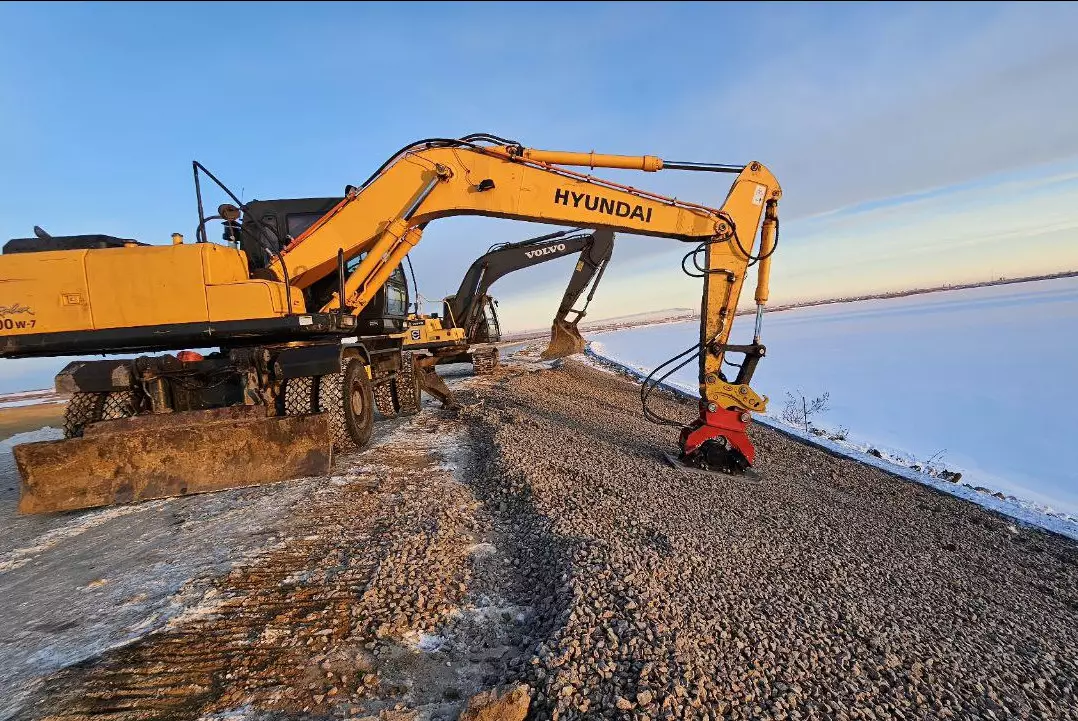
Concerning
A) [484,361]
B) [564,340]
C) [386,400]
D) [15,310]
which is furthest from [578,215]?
[484,361]

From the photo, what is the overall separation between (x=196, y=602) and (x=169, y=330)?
2.87m

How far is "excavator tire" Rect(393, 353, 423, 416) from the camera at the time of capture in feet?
30.0

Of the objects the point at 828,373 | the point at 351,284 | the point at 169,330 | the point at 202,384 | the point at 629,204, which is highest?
the point at 629,204

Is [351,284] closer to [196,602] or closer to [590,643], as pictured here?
[196,602]

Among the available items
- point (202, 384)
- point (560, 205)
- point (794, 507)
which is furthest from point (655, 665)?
point (202, 384)

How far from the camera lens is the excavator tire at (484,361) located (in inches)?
636

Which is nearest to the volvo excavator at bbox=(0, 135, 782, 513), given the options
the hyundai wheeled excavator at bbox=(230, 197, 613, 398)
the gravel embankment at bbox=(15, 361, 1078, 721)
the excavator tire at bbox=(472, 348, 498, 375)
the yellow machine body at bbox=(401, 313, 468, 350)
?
the gravel embankment at bbox=(15, 361, 1078, 721)

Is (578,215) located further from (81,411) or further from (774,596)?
(81,411)

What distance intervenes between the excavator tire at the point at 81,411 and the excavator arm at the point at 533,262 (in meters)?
9.66

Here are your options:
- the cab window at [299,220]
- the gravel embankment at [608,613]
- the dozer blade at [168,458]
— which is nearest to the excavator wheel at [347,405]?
the dozer blade at [168,458]

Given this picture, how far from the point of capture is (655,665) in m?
2.23

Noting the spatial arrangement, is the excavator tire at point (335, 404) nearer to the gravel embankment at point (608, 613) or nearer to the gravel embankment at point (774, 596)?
the gravel embankment at point (608, 613)

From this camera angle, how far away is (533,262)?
14312 mm

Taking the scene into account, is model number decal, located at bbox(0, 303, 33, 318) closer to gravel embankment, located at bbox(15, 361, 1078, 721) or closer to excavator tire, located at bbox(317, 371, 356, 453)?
excavator tire, located at bbox(317, 371, 356, 453)
